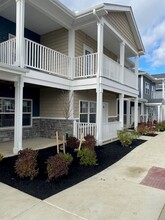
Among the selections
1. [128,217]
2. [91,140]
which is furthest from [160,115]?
[128,217]

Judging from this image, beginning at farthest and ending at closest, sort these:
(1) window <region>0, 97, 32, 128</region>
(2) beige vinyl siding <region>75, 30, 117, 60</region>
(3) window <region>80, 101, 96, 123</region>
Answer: (3) window <region>80, 101, 96, 123</region>, (2) beige vinyl siding <region>75, 30, 117, 60</region>, (1) window <region>0, 97, 32, 128</region>

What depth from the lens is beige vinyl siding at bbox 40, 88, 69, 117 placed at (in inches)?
427

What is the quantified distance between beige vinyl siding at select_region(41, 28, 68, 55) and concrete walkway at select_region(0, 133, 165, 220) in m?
8.04

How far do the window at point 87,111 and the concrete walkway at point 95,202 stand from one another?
6.55 metres

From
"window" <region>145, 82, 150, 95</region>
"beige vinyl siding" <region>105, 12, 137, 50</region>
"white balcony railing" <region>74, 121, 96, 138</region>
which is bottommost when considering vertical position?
"white balcony railing" <region>74, 121, 96, 138</region>

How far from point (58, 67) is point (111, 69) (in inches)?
127

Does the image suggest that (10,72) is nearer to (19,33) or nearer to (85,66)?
(19,33)

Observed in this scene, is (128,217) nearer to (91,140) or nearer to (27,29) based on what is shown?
(91,140)

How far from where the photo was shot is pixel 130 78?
46.6ft

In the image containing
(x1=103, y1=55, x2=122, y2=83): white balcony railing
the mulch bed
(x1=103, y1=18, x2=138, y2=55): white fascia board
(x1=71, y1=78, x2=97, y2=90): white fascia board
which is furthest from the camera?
(x1=103, y1=55, x2=122, y2=83): white balcony railing

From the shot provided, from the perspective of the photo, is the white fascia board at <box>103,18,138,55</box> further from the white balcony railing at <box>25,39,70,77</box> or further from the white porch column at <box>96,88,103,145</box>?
the white porch column at <box>96,88,103,145</box>

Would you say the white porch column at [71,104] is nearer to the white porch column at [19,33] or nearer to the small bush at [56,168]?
the white porch column at [19,33]

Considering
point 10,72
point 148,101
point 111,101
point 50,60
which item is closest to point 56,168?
point 10,72

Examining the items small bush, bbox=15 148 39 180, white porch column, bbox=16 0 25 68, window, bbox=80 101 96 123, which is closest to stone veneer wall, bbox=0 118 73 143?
window, bbox=80 101 96 123
